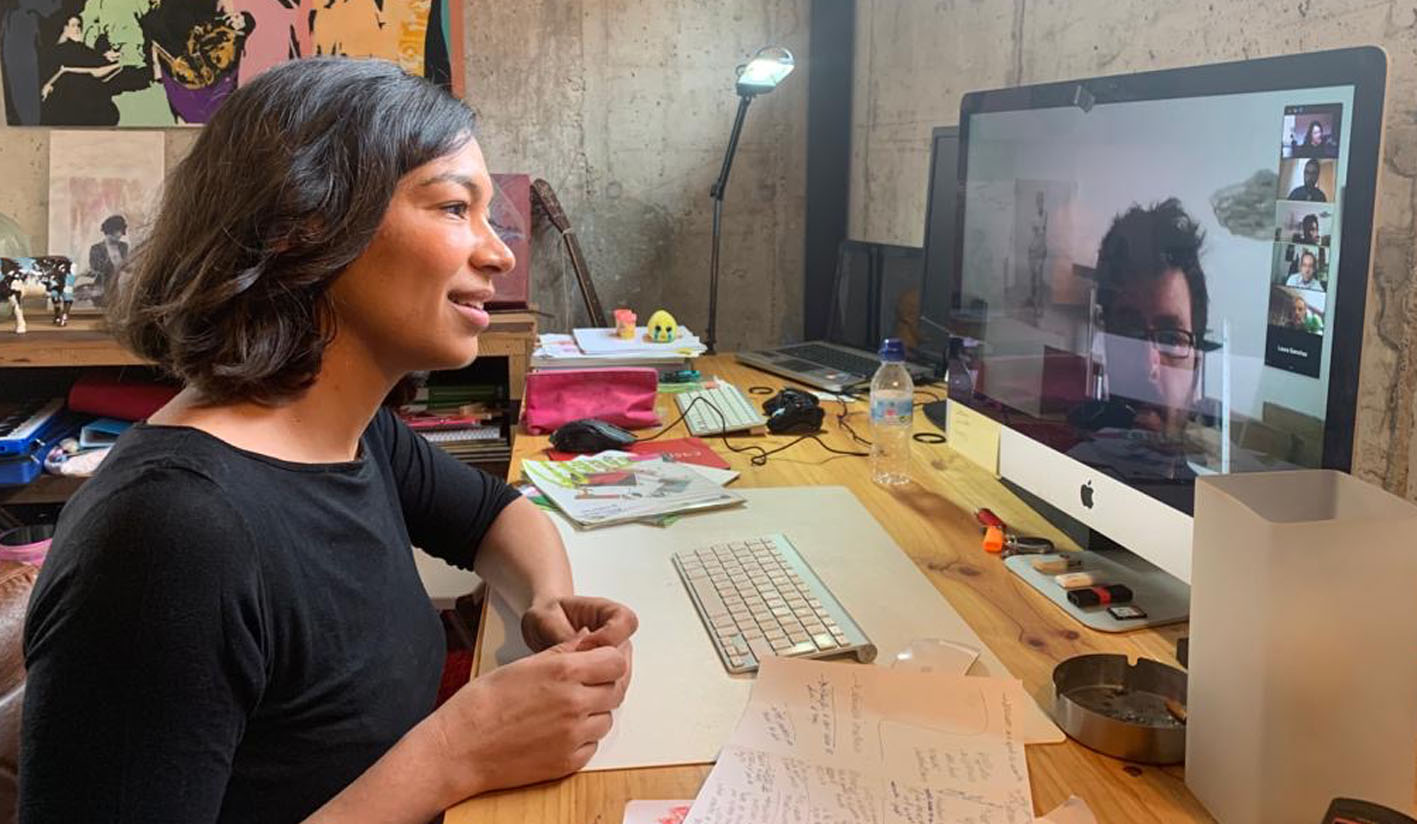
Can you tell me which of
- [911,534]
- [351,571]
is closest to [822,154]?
[911,534]

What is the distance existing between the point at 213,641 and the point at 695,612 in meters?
0.53

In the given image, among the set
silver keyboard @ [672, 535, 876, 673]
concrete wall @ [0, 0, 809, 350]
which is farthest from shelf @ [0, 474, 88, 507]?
silver keyboard @ [672, 535, 876, 673]

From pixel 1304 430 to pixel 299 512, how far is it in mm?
820

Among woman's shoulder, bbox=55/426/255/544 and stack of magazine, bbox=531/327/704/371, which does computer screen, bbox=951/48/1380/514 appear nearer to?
woman's shoulder, bbox=55/426/255/544

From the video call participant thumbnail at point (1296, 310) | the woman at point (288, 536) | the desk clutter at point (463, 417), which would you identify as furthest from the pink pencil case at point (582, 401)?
the video call participant thumbnail at point (1296, 310)

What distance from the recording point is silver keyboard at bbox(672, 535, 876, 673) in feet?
3.39

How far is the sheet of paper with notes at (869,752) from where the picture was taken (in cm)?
78

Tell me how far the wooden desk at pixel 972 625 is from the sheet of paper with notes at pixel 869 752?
0.03 metres

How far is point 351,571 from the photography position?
92 centimetres

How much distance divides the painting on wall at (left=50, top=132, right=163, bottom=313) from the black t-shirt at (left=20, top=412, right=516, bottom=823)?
2.09m

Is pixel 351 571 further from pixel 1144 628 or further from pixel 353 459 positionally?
pixel 1144 628

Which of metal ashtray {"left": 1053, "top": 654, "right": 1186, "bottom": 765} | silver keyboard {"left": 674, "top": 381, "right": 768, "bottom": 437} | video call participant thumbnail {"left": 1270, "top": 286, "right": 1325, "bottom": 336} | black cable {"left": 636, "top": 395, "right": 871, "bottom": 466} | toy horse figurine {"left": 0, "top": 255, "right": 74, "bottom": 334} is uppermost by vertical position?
video call participant thumbnail {"left": 1270, "top": 286, "right": 1325, "bottom": 336}

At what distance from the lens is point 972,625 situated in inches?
43.6

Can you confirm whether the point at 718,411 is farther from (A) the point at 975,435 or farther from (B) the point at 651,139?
(B) the point at 651,139
